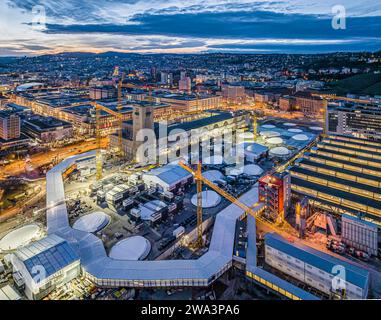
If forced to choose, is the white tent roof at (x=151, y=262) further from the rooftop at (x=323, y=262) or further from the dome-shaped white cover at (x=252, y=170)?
the dome-shaped white cover at (x=252, y=170)

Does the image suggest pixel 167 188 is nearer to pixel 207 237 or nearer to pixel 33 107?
pixel 207 237

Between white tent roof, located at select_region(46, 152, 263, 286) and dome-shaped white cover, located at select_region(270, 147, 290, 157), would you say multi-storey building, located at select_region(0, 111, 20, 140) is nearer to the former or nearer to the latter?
white tent roof, located at select_region(46, 152, 263, 286)

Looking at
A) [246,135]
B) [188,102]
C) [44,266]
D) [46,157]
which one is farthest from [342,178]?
[188,102]

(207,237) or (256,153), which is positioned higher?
(256,153)

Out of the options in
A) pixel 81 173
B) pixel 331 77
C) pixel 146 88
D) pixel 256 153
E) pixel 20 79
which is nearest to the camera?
pixel 81 173
